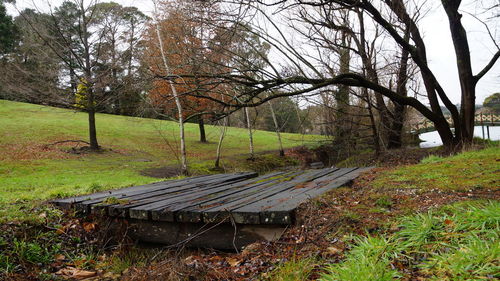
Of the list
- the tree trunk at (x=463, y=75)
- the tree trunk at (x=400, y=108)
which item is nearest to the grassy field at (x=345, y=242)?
the tree trunk at (x=463, y=75)

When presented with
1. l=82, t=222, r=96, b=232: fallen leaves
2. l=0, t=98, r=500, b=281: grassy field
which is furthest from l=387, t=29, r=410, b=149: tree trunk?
l=82, t=222, r=96, b=232: fallen leaves

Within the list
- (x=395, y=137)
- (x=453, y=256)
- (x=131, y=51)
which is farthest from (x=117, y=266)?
(x=131, y=51)

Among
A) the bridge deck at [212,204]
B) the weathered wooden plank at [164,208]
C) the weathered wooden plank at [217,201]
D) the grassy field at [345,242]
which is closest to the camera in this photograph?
the grassy field at [345,242]

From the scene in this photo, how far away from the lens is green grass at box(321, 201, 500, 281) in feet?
5.39

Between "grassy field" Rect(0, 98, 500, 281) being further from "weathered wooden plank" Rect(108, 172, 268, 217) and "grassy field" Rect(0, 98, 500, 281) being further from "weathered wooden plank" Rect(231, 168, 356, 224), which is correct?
"weathered wooden plank" Rect(108, 172, 268, 217)

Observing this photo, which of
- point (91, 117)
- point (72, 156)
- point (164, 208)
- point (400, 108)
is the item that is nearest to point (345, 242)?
point (164, 208)

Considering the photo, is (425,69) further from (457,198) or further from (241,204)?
(241,204)

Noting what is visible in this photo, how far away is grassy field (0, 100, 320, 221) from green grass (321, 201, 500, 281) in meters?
3.99

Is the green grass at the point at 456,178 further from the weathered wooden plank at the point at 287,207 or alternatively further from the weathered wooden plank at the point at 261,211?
the weathered wooden plank at the point at 261,211

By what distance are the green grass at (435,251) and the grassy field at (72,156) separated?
399 centimetres

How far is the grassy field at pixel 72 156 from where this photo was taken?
7633mm

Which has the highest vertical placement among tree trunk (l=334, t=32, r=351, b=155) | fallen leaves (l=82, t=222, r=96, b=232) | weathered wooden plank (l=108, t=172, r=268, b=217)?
tree trunk (l=334, t=32, r=351, b=155)

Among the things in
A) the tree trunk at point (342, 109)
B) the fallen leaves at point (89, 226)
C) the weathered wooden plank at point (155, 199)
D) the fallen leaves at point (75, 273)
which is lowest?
the fallen leaves at point (75, 273)

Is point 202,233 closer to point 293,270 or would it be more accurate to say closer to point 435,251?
point 293,270
